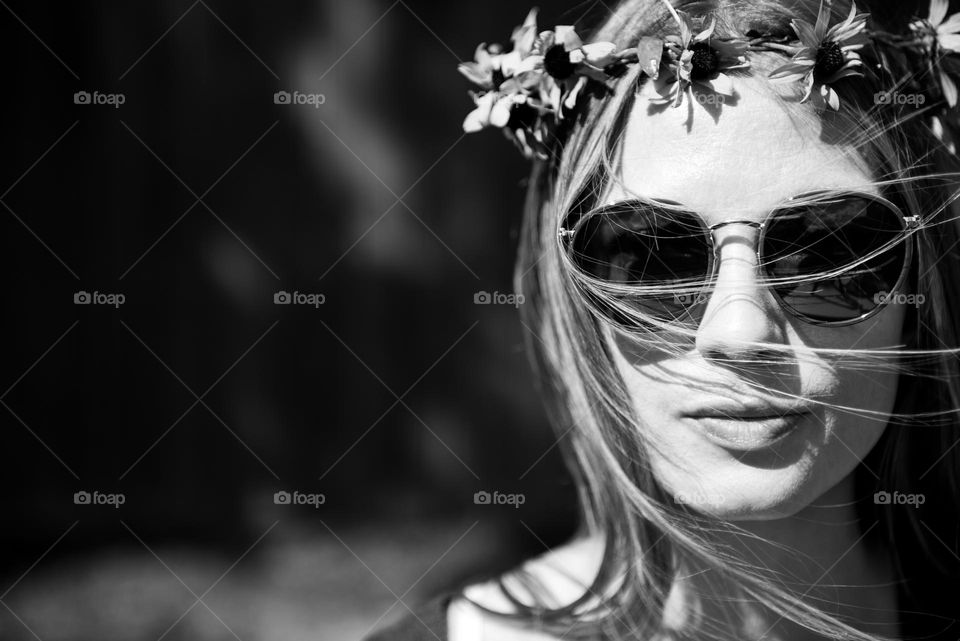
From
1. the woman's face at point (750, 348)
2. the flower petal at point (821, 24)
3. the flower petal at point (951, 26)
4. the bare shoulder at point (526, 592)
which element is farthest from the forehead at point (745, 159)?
the bare shoulder at point (526, 592)

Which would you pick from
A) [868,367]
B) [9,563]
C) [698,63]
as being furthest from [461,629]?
[9,563]

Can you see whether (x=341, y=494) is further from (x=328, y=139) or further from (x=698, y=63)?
(x=698, y=63)

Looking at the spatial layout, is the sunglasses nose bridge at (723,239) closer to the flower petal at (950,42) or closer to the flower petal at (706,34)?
the flower petal at (706,34)

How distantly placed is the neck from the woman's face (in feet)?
0.32

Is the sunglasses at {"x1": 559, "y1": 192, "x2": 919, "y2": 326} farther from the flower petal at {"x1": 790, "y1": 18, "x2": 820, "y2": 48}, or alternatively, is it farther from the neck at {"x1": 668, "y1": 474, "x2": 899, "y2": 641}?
the neck at {"x1": 668, "y1": 474, "x2": 899, "y2": 641}

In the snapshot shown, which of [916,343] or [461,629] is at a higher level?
[916,343]

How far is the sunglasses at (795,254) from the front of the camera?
1.18 metres

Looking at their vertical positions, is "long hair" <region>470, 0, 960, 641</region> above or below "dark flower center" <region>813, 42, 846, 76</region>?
below

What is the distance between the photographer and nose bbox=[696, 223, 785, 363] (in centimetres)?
117

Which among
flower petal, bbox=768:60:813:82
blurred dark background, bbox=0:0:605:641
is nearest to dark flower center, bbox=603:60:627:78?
flower petal, bbox=768:60:813:82

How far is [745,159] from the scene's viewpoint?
1.19 m

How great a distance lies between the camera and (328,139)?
281 cm

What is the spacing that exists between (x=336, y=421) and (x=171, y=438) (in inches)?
23.1

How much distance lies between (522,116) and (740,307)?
1.81 ft
